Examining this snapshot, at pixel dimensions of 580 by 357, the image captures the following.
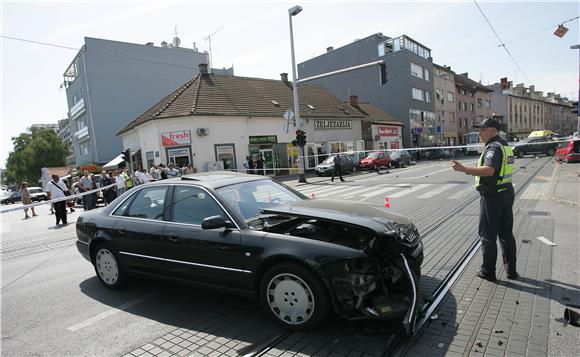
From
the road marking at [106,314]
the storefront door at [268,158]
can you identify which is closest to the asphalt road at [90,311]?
the road marking at [106,314]

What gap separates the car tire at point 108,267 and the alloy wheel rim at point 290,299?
2.41 metres

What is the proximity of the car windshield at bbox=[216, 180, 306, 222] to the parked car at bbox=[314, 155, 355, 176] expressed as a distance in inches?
809

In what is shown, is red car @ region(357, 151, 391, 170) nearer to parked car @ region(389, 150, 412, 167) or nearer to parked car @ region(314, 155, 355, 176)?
parked car @ region(389, 150, 412, 167)

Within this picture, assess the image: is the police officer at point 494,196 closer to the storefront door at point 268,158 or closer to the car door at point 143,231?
the car door at point 143,231

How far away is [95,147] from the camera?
4331 cm

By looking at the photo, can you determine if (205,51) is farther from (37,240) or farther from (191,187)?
(191,187)

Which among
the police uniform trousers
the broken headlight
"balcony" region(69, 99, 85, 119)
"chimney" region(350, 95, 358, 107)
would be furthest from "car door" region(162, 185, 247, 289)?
"balcony" region(69, 99, 85, 119)

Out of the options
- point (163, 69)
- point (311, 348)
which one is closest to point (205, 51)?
point (163, 69)

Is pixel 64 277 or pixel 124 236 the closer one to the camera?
pixel 124 236

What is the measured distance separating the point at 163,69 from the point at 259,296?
47899 millimetres

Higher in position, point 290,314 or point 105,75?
point 105,75

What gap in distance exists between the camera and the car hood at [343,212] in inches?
145

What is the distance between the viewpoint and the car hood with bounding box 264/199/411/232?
3686 millimetres

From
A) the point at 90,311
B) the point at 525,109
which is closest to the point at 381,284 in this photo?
the point at 90,311
